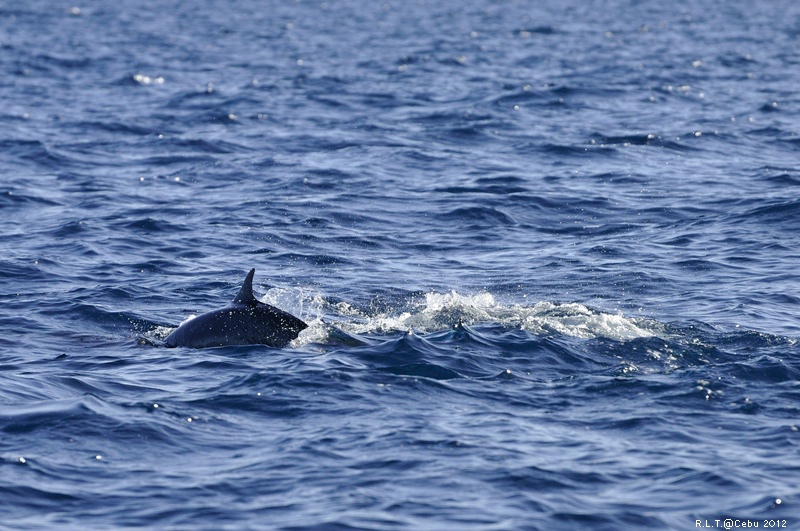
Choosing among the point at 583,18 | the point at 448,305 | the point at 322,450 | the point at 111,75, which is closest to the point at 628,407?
the point at 322,450

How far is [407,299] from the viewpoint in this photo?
19219 mm

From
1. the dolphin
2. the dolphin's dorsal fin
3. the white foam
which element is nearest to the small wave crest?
the white foam

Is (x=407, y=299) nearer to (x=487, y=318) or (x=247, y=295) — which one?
(x=487, y=318)

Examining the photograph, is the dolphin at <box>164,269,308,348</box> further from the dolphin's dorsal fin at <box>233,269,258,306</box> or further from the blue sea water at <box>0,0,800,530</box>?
the blue sea water at <box>0,0,800,530</box>

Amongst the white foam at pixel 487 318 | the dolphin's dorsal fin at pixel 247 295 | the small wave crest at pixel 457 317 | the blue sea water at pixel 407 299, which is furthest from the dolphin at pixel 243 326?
the white foam at pixel 487 318

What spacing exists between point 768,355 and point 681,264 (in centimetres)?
616

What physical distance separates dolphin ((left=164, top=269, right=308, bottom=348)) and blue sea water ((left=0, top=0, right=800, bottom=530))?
9.8 inches

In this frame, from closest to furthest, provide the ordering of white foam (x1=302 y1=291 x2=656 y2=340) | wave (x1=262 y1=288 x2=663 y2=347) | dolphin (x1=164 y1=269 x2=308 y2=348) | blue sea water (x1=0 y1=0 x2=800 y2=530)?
blue sea water (x1=0 y1=0 x2=800 y2=530) → dolphin (x1=164 y1=269 x2=308 y2=348) → wave (x1=262 y1=288 x2=663 y2=347) → white foam (x1=302 y1=291 x2=656 y2=340)

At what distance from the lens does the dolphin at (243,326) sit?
16.4 metres

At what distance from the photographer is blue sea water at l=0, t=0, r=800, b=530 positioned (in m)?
11.6

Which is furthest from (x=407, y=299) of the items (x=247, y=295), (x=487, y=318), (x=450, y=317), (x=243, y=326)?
(x=243, y=326)

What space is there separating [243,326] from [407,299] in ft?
11.7

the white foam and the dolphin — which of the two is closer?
the dolphin

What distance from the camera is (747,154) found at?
3142 centimetres
